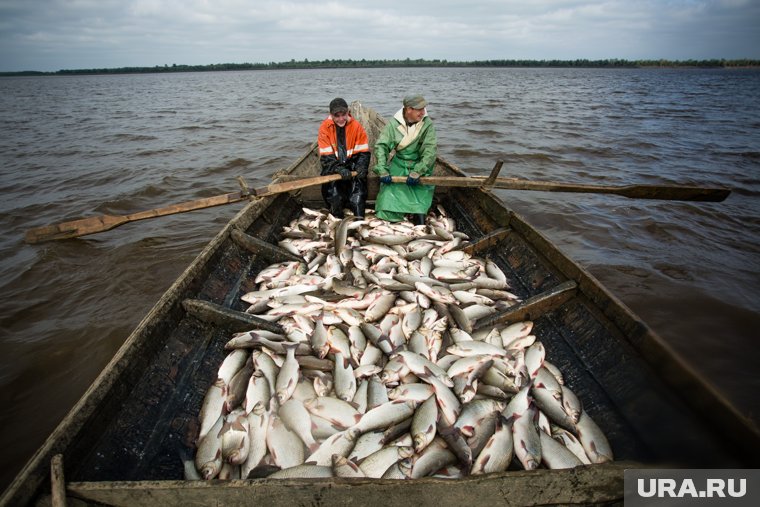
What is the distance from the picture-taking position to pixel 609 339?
2.96 metres

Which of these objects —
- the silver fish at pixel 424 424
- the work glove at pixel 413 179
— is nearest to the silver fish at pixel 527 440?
the silver fish at pixel 424 424

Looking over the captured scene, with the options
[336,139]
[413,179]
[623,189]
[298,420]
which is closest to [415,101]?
[413,179]

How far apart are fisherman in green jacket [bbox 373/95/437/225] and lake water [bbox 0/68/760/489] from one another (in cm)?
311

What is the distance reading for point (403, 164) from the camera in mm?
6156

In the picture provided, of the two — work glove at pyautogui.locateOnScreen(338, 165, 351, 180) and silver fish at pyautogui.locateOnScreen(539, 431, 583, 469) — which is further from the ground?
work glove at pyautogui.locateOnScreen(338, 165, 351, 180)

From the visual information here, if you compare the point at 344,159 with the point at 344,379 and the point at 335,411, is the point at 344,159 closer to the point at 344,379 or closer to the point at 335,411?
the point at 344,379

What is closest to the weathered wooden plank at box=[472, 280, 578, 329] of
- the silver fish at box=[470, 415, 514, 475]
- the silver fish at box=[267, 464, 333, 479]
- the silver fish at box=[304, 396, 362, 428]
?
the silver fish at box=[470, 415, 514, 475]

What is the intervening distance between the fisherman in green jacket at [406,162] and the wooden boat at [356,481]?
2.05m

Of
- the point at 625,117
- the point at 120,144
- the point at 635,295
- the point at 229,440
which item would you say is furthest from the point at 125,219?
the point at 625,117

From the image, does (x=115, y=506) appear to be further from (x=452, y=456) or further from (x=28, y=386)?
(x=28, y=386)

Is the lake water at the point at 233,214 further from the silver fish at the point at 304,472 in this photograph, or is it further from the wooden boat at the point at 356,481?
the silver fish at the point at 304,472

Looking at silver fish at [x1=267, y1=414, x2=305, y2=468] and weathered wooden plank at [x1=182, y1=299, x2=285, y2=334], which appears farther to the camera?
weathered wooden plank at [x1=182, y1=299, x2=285, y2=334]

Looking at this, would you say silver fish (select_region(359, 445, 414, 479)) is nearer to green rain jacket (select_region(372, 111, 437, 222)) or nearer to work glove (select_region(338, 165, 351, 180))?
green rain jacket (select_region(372, 111, 437, 222))

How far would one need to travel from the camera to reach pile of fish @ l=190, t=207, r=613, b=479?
2320 millimetres
